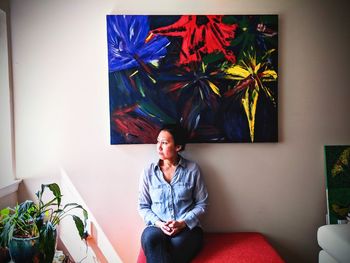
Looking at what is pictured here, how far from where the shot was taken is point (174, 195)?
1.78 metres

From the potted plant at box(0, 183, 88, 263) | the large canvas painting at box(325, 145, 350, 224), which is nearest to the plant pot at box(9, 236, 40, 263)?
the potted plant at box(0, 183, 88, 263)

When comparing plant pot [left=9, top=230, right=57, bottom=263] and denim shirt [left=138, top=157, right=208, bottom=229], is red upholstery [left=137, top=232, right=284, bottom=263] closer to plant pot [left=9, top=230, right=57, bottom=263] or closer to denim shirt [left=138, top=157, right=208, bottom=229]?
A: denim shirt [left=138, top=157, right=208, bottom=229]

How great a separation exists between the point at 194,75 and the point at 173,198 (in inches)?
36.1

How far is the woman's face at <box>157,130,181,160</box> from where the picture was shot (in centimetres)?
179

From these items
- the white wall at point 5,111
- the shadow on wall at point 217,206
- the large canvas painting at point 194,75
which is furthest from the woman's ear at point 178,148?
the white wall at point 5,111

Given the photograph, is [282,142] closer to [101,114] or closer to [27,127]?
[101,114]

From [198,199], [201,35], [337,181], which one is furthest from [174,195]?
[337,181]

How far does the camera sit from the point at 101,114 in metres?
1.94

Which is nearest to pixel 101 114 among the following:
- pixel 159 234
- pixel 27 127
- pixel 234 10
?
pixel 27 127

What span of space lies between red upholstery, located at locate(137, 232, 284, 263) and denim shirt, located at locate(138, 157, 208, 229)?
0.64ft

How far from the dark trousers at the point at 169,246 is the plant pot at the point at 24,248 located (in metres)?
0.62

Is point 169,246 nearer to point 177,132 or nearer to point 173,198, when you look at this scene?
point 173,198

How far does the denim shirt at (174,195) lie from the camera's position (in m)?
1.76

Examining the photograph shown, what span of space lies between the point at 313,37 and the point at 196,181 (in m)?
1.44
